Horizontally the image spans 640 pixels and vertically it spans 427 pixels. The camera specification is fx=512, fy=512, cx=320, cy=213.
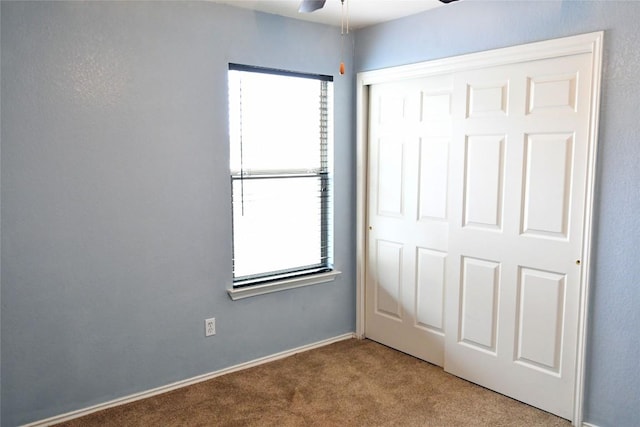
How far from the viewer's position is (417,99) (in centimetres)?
337

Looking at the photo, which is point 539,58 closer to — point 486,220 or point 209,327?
point 486,220

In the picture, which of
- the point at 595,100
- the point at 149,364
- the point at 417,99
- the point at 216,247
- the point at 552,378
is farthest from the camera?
the point at 417,99

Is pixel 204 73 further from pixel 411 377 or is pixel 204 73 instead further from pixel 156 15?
pixel 411 377

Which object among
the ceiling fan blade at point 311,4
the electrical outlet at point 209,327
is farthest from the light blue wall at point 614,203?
the electrical outlet at point 209,327

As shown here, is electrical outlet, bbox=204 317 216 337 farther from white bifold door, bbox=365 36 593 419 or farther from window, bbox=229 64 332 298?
white bifold door, bbox=365 36 593 419

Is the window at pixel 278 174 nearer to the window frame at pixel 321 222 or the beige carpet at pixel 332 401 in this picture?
the window frame at pixel 321 222

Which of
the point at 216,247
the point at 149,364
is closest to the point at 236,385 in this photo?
the point at 149,364

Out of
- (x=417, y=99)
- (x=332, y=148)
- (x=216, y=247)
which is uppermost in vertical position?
(x=417, y=99)

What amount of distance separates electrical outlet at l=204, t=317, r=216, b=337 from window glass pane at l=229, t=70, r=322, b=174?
952mm

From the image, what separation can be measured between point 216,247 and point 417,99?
5.30ft

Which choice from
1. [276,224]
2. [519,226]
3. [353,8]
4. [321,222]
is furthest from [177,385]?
[353,8]

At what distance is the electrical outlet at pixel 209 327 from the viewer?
125 inches

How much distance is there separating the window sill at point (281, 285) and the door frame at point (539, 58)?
67 cm

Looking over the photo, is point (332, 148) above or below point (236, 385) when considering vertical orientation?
above
